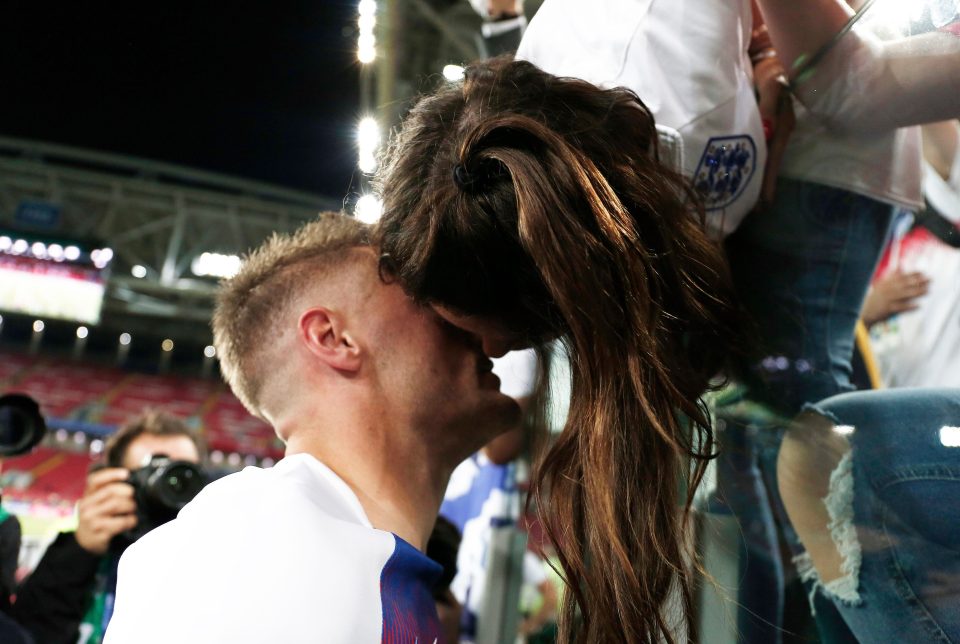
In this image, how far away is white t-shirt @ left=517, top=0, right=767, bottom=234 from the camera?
26.3 inches

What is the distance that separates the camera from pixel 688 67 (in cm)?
67

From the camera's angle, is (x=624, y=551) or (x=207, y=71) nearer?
(x=624, y=551)

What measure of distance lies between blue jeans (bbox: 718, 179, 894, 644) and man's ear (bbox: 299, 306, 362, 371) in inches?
15.9

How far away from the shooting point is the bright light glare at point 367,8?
5.16 ft

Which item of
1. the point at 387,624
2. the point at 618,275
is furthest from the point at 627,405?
the point at 387,624

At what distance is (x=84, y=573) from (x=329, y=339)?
21.0 inches

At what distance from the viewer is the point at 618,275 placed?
1.87ft

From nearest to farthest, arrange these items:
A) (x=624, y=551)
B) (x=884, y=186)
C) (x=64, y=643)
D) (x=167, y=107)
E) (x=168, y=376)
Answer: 1. (x=624, y=551)
2. (x=884, y=186)
3. (x=64, y=643)
4. (x=167, y=107)
5. (x=168, y=376)

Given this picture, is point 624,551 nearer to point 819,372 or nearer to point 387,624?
point 387,624

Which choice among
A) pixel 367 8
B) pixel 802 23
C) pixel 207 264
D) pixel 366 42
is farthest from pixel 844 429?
pixel 207 264

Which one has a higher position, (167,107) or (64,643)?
(167,107)

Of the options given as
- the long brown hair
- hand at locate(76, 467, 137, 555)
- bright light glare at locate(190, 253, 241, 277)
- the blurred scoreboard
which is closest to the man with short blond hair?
the long brown hair

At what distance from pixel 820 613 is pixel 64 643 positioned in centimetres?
91

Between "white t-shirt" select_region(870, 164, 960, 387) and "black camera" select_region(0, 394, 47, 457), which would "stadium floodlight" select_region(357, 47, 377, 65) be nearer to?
"black camera" select_region(0, 394, 47, 457)
